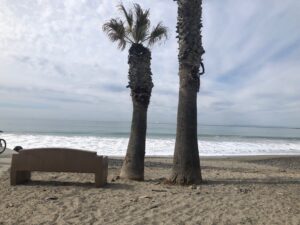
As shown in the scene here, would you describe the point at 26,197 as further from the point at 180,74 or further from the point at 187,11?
the point at 187,11

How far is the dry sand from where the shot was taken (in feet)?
21.1

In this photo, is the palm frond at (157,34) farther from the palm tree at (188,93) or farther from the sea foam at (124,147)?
the sea foam at (124,147)

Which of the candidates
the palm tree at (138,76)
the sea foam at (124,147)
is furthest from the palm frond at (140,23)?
the sea foam at (124,147)

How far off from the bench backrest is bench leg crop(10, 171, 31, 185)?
145 mm

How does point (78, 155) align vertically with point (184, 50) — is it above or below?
below

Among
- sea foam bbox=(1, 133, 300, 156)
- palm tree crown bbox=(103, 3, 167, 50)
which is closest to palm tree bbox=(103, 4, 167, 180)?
palm tree crown bbox=(103, 3, 167, 50)

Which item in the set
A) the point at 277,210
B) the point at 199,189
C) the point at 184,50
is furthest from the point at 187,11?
the point at 277,210

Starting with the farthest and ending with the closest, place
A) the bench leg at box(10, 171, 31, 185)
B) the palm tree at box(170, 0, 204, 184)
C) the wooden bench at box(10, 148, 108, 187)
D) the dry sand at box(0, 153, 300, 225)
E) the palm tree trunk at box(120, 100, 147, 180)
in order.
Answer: the palm tree trunk at box(120, 100, 147, 180)
the palm tree at box(170, 0, 204, 184)
the bench leg at box(10, 171, 31, 185)
the wooden bench at box(10, 148, 108, 187)
the dry sand at box(0, 153, 300, 225)

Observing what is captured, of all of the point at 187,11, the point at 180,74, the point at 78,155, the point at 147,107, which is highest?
the point at 187,11

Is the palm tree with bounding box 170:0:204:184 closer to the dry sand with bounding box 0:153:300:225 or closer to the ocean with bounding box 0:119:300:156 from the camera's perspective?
the dry sand with bounding box 0:153:300:225

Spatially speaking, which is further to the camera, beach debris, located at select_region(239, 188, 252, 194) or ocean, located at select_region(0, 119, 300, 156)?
ocean, located at select_region(0, 119, 300, 156)

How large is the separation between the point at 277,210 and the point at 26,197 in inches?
169

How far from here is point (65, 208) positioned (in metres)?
6.97

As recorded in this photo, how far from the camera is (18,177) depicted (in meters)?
9.30
